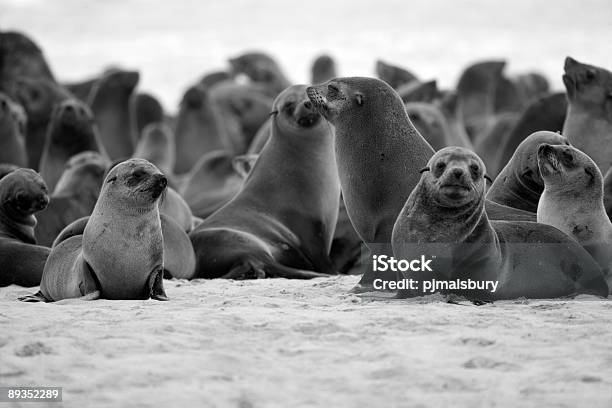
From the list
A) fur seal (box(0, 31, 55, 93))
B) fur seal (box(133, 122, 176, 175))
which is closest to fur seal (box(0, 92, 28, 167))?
fur seal (box(133, 122, 176, 175))

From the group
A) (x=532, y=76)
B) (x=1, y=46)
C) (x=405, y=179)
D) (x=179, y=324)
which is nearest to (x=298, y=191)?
(x=405, y=179)

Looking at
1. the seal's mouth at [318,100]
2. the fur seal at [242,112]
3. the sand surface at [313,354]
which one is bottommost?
the fur seal at [242,112]

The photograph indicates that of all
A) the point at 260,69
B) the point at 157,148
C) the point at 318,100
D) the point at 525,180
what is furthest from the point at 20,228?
the point at 260,69

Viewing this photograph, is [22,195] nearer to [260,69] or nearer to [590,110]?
[590,110]

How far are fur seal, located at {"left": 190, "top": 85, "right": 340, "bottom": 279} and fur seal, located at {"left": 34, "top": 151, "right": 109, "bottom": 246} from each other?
1349mm

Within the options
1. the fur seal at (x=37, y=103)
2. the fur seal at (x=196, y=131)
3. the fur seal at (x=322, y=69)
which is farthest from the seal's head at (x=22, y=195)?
the fur seal at (x=322, y=69)

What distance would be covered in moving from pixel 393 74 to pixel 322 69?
17.6ft

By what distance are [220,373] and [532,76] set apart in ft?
84.5

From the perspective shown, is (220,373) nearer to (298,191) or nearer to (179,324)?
(179,324)

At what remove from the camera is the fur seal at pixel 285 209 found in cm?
880

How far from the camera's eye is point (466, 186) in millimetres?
6164

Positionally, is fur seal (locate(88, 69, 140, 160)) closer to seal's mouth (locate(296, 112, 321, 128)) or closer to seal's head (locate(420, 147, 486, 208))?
seal's mouth (locate(296, 112, 321, 128))

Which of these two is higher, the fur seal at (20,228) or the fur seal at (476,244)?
the fur seal at (476,244)

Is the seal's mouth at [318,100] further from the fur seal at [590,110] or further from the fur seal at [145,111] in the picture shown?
the fur seal at [145,111]
